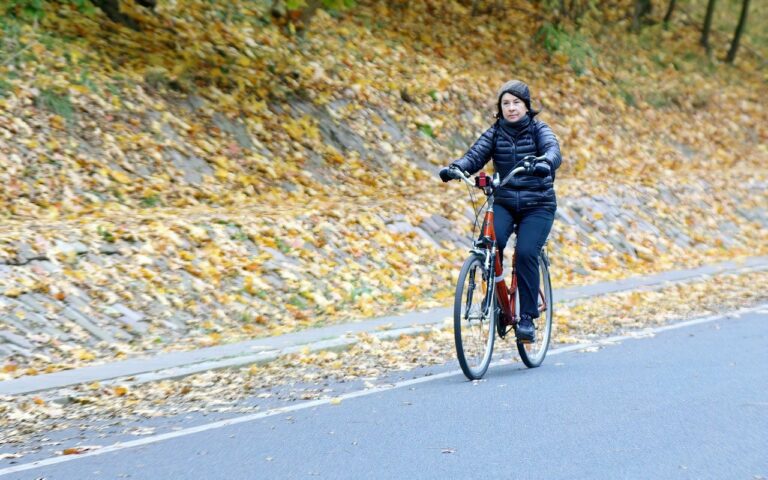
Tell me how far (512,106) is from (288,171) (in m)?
7.29

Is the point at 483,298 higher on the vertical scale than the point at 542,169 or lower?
lower

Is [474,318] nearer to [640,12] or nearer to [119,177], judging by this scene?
[119,177]

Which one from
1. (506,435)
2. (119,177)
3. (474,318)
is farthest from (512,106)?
(119,177)

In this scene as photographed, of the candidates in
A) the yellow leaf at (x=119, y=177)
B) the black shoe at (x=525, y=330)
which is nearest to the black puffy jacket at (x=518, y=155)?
the black shoe at (x=525, y=330)

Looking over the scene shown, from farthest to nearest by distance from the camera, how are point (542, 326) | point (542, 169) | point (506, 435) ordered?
point (542, 326), point (542, 169), point (506, 435)

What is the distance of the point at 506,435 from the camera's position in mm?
6211

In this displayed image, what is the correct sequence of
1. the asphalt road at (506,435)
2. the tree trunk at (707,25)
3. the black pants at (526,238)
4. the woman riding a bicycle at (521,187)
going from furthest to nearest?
the tree trunk at (707,25), the black pants at (526,238), the woman riding a bicycle at (521,187), the asphalt road at (506,435)

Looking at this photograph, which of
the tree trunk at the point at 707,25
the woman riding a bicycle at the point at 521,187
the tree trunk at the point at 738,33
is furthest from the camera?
the tree trunk at the point at 707,25

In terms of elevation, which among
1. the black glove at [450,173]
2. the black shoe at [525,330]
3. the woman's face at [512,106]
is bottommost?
the black shoe at [525,330]

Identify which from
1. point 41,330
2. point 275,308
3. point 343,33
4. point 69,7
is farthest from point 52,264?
point 343,33

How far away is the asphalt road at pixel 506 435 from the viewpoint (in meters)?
5.52

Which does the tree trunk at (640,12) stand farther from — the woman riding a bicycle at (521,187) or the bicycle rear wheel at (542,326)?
the woman riding a bicycle at (521,187)

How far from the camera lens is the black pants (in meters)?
8.27

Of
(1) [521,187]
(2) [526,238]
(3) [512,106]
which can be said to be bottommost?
(2) [526,238]
